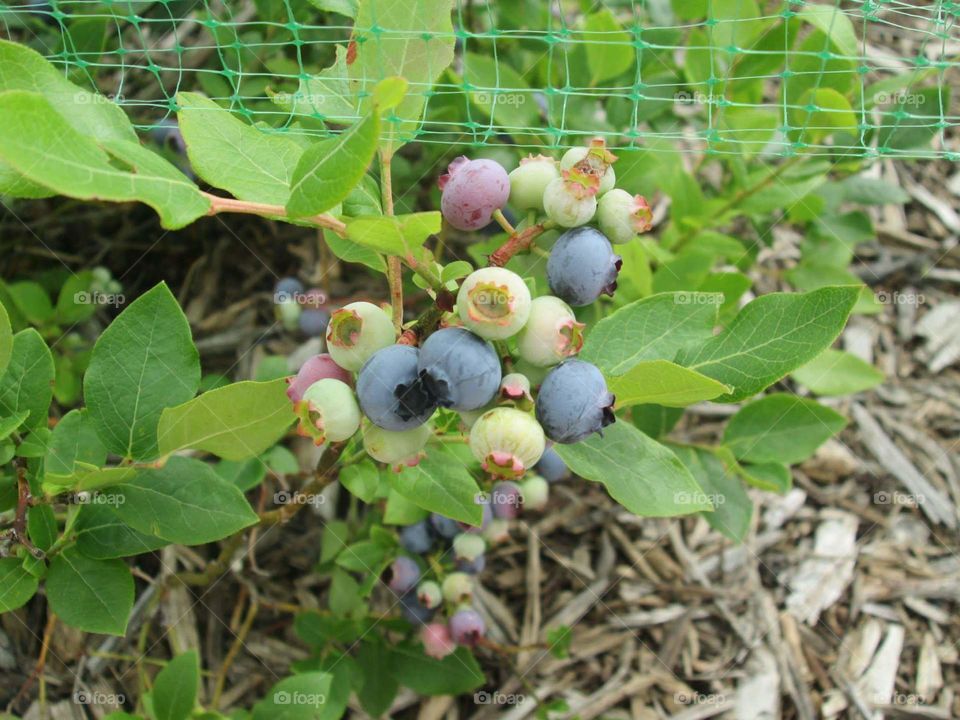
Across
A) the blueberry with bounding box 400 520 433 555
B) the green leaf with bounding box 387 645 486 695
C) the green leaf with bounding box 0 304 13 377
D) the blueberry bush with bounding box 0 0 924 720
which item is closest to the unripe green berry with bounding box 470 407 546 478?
the blueberry bush with bounding box 0 0 924 720

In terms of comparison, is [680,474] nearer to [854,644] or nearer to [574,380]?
[574,380]

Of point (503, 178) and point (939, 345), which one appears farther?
point (939, 345)

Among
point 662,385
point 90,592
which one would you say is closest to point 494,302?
point 662,385

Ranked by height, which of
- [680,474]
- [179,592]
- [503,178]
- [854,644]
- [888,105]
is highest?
[503,178]

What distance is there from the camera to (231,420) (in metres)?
1.39

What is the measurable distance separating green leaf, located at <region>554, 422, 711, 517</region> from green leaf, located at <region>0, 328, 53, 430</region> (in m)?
0.91

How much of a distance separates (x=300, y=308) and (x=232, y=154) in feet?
4.67

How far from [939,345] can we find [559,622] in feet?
5.48

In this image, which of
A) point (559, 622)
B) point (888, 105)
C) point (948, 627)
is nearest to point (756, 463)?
point (559, 622)

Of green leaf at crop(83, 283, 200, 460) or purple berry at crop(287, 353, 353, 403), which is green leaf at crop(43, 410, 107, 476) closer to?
green leaf at crop(83, 283, 200, 460)

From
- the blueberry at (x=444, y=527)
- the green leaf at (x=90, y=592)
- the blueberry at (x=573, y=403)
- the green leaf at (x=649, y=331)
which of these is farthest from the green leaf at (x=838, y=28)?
the green leaf at (x=90, y=592)

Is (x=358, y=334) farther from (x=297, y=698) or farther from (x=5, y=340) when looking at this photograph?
(x=297, y=698)

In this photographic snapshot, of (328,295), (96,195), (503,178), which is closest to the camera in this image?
(96,195)

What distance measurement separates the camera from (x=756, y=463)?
7.18ft
